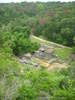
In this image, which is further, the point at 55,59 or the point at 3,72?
the point at 55,59

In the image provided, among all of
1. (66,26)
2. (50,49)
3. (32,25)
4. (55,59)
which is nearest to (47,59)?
(55,59)

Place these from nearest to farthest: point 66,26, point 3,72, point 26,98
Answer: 1. point 26,98
2. point 3,72
3. point 66,26

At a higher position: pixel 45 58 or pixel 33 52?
pixel 33 52

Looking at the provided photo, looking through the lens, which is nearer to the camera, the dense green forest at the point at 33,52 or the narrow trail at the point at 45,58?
the dense green forest at the point at 33,52

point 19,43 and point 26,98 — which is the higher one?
point 26,98

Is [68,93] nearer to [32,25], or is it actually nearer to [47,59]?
[47,59]

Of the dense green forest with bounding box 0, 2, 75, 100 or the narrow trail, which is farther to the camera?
the narrow trail

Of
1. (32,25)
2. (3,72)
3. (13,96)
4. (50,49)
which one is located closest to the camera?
(13,96)

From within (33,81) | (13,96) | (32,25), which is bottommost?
(32,25)
